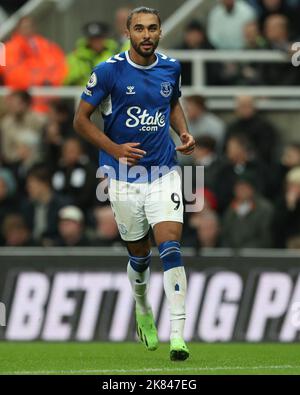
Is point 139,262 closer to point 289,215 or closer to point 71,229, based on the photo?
point 71,229

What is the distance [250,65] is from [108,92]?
828cm

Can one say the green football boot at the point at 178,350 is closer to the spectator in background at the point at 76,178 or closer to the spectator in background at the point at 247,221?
the spectator in background at the point at 247,221

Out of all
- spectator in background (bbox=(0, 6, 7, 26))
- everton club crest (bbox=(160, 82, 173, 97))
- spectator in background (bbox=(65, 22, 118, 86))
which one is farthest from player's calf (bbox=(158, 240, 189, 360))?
spectator in background (bbox=(0, 6, 7, 26))

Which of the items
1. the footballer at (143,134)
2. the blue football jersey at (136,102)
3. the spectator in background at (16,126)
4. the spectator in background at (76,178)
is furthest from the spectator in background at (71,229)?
the blue football jersey at (136,102)

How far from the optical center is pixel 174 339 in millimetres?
10562

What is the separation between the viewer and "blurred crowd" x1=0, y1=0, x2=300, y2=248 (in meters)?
16.7

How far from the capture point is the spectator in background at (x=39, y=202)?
56.3ft

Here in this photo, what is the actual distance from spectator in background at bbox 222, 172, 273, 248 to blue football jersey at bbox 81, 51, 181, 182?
545 centimetres

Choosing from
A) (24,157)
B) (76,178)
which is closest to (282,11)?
(76,178)

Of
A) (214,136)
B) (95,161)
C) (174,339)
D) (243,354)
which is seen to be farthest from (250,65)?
(174,339)

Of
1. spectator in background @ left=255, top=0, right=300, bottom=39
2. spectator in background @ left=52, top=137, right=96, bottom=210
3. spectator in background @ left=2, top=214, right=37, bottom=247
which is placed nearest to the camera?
spectator in background @ left=2, top=214, right=37, bottom=247

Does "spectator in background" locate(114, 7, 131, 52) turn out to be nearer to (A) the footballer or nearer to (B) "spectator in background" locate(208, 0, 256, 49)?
(B) "spectator in background" locate(208, 0, 256, 49)

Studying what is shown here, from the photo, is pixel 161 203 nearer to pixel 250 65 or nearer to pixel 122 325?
pixel 122 325

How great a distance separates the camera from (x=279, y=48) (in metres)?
18.8
